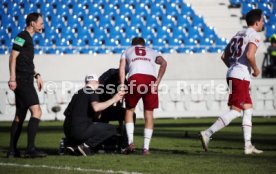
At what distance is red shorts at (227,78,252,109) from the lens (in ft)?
34.9

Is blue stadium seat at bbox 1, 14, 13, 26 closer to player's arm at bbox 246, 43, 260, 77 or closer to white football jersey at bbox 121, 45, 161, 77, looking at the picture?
white football jersey at bbox 121, 45, 161, 77

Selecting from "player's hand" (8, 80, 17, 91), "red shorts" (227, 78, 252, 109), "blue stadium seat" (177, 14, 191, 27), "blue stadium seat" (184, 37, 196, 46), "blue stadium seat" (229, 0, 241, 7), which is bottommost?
"red shorts" (227, 78, 252, 109)

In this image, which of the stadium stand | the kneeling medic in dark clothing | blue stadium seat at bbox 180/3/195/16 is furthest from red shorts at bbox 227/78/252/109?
blue stadium seat at bbox 180/3/195/16

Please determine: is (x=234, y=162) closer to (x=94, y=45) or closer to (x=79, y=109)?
(x=79, y=109)

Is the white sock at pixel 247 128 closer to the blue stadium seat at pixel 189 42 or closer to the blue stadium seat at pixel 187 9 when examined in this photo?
the blue stadium seat at pixel 189 42

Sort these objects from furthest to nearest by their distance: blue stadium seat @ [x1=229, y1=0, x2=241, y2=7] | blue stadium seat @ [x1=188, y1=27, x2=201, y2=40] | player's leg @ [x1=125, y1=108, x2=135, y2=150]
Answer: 1. blue stadium seat @ [x1=229, y1=0, x2=241, y2=7]
2. blue stadium seat @ [x1=188, y1=27, x2=201, y2=40]
3. player's leg @ [x1=125, y1=108, x2=135, y2=150]

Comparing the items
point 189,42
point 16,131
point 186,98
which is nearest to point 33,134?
point 16,131

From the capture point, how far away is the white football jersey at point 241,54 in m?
10.6

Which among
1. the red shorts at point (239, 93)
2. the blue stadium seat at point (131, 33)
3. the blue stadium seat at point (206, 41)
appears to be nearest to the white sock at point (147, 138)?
the red shorts at point (239, 93)

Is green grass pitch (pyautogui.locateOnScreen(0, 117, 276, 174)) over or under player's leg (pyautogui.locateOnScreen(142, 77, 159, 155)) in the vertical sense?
under

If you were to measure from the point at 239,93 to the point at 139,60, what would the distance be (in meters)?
1.53

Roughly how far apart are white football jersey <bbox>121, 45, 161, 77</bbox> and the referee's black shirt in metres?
1.56

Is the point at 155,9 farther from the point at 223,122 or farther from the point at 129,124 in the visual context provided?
the point at 223,122

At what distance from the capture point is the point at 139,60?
35.8 ft
